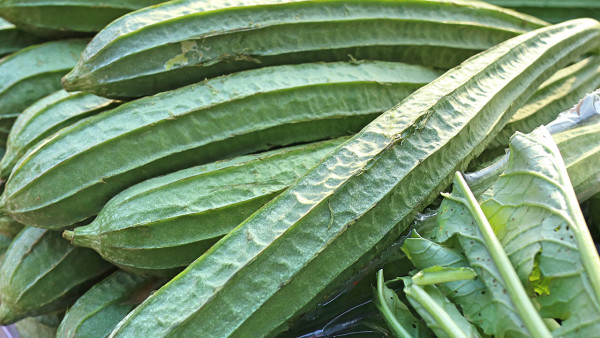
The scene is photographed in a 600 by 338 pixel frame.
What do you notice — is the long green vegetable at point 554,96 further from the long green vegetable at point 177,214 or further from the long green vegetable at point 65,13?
the long green vegetable at point 65,13

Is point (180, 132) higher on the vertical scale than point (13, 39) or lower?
lower

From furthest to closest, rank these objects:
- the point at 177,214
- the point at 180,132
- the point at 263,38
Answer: the point at 263,38, the point at 180,132, the point at 177,214

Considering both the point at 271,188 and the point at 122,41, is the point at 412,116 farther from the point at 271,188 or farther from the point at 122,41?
the point at 122,41

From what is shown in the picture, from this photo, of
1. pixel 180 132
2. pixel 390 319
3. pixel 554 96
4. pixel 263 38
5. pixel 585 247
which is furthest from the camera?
pixel 554 96

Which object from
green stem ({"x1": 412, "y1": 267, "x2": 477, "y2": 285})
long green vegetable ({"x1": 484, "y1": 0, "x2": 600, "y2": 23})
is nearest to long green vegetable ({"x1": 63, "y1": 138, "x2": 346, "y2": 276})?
green stem ({"x1": 412, "y1": 267, "x2": 477, "y2": 285})

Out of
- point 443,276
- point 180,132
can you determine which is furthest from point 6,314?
point 443,276

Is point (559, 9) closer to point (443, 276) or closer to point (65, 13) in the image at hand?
point (443, 276)
